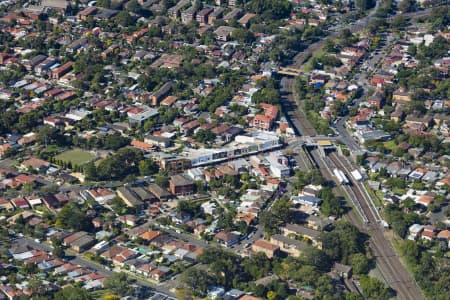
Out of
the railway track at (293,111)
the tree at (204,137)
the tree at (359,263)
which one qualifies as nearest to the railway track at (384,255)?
the tree at (359,263)

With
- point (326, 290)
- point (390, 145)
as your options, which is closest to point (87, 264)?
point (326, 290)

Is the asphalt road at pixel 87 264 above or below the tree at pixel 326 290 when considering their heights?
below

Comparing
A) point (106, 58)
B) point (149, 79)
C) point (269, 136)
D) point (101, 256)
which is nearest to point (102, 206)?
point (101, 256)

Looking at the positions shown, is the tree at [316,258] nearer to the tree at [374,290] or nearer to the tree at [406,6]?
the tree at [374,290]

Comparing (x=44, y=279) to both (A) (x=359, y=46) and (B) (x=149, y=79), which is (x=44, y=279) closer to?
(B) (x=149, y=79)

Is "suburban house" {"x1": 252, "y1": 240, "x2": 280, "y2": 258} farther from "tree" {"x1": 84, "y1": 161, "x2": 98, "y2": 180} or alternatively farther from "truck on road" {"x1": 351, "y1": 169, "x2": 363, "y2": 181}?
"tree" {"x1": 84, "y1": 161, "x2": 98, "y2": 180}

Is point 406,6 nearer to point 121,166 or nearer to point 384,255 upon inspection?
point 121,166
